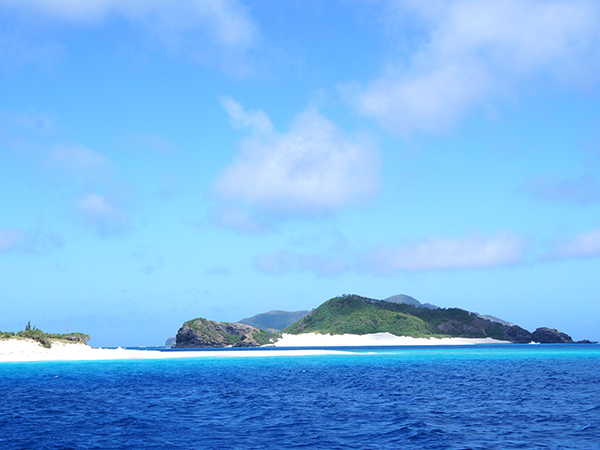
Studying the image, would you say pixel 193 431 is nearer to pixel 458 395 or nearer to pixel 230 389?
pixel 230 389

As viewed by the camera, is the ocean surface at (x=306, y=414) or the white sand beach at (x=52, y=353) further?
the white sand beach at (x=52, y=353)

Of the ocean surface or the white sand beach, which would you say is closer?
the ocean surface

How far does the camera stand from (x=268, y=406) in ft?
129

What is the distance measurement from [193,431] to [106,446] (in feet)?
17.6

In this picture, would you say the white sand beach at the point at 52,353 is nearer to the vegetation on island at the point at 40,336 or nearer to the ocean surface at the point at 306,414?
the vegetation on island at the point at 40,336

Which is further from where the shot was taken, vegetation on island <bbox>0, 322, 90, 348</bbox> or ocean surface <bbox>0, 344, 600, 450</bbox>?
vegetation on island <bbox>0, 322, 90, 348</bbox>

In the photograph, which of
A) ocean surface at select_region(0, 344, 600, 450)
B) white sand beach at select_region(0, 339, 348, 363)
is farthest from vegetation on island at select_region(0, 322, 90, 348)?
ocean surface at select_region(0, 344, 600, 450)

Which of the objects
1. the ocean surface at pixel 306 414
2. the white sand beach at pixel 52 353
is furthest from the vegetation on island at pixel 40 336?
the ocean surface at pixel 306 414

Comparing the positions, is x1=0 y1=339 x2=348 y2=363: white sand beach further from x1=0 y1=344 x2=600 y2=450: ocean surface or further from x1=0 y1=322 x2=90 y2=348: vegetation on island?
x1=0 y1=344 x2=600 y2=450: ocean surface

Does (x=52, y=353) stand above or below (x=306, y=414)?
below

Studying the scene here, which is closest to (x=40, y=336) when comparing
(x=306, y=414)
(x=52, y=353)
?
(x=52, y=353)

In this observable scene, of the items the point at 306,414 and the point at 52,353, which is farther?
the point at 52,353

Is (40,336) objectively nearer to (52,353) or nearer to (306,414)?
(52,353)

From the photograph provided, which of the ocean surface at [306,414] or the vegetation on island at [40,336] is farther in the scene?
the vegetation on island at [40,336]
